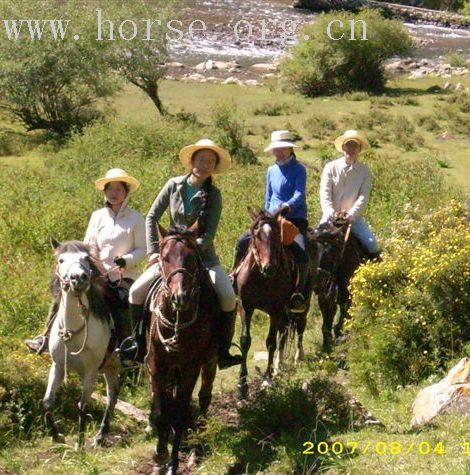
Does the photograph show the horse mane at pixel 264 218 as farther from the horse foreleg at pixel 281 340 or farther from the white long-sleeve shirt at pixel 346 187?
the white long-sleeve shirt at pixel 346 187

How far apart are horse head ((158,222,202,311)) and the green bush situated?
115 feet

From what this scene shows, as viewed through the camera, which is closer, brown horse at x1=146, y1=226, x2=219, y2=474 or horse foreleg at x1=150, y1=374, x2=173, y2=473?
brown horse at x1=146, y1=226, x2=219, y2=474

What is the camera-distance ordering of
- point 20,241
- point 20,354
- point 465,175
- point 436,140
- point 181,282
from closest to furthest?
point 181,282, point 20,354, point 20,241, point 465,175, point 436,140

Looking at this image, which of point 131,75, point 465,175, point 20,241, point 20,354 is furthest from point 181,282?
point 131,75

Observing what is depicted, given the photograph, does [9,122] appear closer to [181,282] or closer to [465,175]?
[465,175]

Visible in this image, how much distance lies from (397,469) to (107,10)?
29.8 metres

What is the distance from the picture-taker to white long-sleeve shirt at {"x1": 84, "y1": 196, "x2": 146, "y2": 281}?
841cm

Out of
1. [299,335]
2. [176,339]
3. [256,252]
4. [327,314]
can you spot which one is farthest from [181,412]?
[327,314]

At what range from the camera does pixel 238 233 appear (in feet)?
53.4

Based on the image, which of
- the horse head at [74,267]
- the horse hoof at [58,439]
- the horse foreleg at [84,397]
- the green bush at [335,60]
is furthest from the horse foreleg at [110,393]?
the green bush at [335,60]

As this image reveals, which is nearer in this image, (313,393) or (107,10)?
(313,393)

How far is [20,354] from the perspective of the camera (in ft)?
30.4

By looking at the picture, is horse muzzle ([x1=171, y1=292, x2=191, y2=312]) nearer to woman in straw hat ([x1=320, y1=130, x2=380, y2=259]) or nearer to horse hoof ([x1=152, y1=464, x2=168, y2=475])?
horse hoof ([x1=152, y1=464, x2=168, y2=475])
